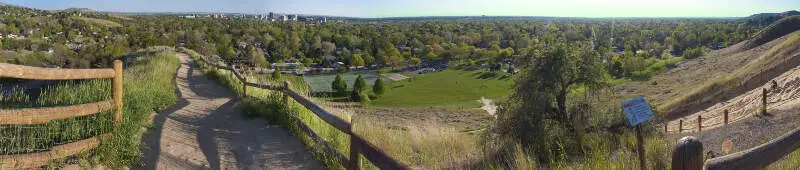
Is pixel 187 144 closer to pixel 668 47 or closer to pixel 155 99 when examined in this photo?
pixel 155 99

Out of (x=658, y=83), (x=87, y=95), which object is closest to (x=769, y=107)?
(x=87, y=95)

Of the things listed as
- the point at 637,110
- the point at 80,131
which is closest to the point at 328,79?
the point at 80,131

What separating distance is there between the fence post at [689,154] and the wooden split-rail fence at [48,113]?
4.63 metres

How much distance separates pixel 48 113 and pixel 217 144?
2521mm

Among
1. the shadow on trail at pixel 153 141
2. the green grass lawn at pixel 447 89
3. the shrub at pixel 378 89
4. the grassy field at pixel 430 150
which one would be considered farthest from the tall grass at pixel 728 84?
the shrub at pixel 378 89

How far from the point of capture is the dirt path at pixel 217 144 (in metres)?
5.49

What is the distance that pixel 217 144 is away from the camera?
21.3ft

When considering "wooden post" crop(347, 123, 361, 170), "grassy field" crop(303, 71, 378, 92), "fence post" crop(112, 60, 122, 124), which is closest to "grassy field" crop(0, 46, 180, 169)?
"fence post" crop(112, 60, 122, 124)

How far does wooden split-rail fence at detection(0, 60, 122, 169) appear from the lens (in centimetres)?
382

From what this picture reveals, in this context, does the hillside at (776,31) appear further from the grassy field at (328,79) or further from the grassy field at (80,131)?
the grassy field at (80,131)

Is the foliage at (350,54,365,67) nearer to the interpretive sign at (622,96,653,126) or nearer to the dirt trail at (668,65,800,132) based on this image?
the dirt trail at (668,65,800,132)

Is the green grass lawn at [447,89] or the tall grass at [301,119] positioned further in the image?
the green grass lawn at [447,89]

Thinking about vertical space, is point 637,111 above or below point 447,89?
above

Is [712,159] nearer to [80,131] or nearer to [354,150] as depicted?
[354,150]
